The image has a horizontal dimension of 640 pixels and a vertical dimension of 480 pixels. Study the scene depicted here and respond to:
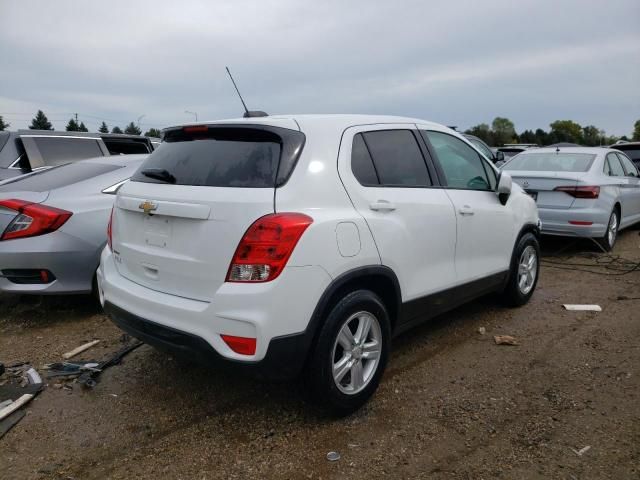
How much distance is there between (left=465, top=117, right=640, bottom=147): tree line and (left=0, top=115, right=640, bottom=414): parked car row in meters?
74.6

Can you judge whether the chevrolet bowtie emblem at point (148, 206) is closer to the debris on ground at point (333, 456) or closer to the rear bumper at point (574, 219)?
the debris on ground at point (333, 456)

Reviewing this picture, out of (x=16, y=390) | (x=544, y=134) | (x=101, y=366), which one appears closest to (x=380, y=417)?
(x=101, y=366)

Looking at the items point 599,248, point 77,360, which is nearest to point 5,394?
point 77,360

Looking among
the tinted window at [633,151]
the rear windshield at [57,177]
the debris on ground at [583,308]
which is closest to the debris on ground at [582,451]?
the debris on ground at [583,308]

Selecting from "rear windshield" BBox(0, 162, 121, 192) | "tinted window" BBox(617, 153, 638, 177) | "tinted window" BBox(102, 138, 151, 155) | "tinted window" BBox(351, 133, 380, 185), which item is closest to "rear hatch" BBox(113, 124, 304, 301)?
"tinted window" BBox(351, 133, 380, 185)

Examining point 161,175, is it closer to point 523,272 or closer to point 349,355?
point 349,355

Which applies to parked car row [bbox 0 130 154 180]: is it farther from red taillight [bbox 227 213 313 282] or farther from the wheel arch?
the wheel arch

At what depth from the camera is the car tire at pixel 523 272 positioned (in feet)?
15.8

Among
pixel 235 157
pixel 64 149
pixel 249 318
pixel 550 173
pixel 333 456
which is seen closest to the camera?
pixel 249 318

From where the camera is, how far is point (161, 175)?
308 cm

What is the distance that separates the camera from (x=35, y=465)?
263cm

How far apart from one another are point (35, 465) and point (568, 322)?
4267 millimetres

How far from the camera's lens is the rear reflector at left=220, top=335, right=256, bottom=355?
252 centimetres

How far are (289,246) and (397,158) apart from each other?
127 centimetres
